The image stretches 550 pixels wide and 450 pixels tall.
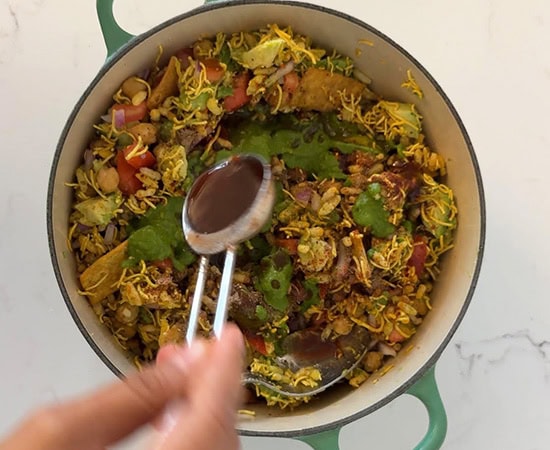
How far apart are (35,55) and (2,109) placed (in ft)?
0.29

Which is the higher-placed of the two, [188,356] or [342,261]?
[188,356]

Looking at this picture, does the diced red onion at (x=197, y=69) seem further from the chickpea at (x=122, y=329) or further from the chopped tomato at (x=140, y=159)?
the chickpea at (x=122, y=329)

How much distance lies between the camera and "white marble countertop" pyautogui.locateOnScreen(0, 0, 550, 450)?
1058 millimetres

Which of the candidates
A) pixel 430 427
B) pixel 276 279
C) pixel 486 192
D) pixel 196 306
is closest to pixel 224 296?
pixel 196 306

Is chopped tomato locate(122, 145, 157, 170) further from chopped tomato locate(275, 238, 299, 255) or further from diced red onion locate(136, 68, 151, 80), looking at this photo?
chopped tomato locate(275, 238, 299, 255)

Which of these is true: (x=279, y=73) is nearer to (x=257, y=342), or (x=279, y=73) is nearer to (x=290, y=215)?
(x=290, y=215)

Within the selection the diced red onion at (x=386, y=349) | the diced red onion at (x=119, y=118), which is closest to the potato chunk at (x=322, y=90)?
the diced red onion at (x=119, y=118)

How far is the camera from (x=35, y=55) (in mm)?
1089

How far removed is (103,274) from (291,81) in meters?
0.34

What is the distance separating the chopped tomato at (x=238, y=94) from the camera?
103cm

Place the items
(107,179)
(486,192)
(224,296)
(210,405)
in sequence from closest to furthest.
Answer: (210,405) → (224,296) → (107,179) → (486,192)

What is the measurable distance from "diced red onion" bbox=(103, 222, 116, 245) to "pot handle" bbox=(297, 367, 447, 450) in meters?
0.34

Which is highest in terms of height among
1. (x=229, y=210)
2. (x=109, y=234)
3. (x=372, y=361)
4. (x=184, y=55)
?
(x=184, y=55)

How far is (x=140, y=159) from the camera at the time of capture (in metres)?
1.00
